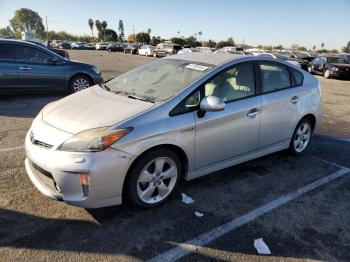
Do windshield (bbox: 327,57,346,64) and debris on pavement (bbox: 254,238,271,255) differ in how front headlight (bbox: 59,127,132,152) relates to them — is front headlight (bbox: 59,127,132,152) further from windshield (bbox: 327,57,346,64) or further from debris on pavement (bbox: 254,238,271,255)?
windshield (bbox: 327,57,346,64)

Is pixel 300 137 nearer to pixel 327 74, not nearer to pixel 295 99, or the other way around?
pixel 295 99

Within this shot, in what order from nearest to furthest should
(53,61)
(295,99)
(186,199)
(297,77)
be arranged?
(186,199) → (295,99) → (297,77) → (53,61)

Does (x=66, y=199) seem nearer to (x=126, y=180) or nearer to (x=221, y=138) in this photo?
(x=126, y=180)

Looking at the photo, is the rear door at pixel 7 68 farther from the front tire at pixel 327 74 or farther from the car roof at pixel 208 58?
the front tire at pixel 327 74

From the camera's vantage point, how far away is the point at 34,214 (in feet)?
11.7

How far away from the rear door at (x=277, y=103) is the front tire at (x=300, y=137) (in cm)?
25

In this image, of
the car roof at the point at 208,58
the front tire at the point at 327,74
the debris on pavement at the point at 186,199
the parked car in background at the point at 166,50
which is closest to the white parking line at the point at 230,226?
the debris on pavement at the point at 186,199

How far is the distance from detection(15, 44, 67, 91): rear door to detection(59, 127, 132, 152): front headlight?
21.6 ft

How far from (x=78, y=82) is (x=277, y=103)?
6648mm

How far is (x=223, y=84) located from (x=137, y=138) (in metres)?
1.46

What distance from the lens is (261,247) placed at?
3.22 m

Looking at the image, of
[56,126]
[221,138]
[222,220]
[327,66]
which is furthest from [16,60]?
[327,66]

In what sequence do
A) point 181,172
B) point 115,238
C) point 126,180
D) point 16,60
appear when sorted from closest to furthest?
point 115,238 < point 126,180 < point 181,172 < point 16,60

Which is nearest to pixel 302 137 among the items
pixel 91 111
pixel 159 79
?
pixel 159 79
